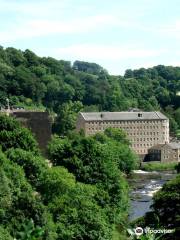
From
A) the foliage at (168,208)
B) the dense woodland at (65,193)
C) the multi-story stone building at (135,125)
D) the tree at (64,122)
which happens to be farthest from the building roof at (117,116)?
the foliage at (168,208)

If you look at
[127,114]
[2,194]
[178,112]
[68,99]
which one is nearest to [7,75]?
[68,99]

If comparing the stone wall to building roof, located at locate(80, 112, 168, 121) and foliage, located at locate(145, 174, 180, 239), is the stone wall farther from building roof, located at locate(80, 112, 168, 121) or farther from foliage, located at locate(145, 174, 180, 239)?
building roof, located at locate(80, 112, 168, 121)

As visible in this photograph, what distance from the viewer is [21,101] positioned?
135875 millimetres

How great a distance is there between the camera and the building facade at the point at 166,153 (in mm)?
118812

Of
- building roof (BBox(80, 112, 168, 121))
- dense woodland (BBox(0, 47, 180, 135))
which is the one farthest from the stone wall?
dense woodland (BBox(0, 47, 180, 135))

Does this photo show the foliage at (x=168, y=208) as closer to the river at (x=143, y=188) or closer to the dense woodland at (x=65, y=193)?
the dense woodland at (x=65, y=193)

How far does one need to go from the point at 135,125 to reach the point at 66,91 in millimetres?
31314

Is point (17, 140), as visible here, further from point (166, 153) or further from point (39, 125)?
point (166, 153)

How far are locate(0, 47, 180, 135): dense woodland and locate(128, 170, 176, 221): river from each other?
115 feet

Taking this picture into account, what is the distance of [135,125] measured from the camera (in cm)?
12688

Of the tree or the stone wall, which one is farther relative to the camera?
the tree

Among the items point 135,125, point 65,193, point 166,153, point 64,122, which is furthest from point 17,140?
point 135,125

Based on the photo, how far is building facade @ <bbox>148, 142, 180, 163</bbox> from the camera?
119 metres

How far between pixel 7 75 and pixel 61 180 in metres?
108
